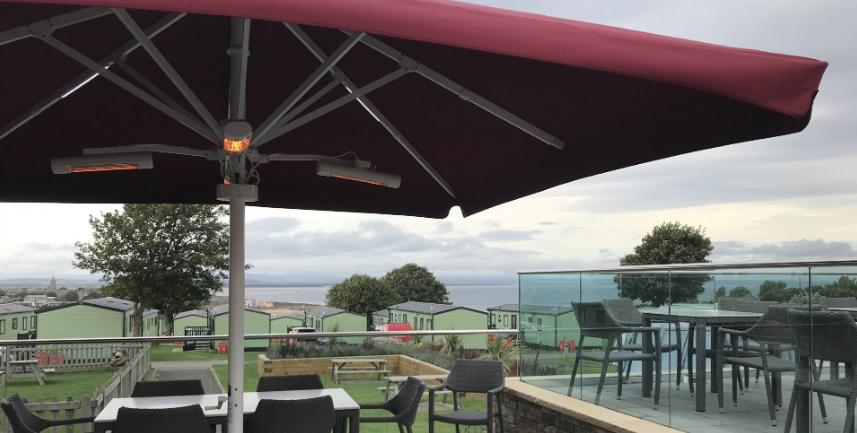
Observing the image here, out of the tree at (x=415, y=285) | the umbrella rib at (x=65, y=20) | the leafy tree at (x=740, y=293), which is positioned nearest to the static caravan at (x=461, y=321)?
the leafy tree at (x=740, y=293)

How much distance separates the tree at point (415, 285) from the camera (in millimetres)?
48406

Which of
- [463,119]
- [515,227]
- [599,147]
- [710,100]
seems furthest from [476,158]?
[515,227]

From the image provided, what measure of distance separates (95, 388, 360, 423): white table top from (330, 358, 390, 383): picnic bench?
1.00 meters

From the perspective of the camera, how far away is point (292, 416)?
3.85m


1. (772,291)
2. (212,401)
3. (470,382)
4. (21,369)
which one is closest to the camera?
(772,291)

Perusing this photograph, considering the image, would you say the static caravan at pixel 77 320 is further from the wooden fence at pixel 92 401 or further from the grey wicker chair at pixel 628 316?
the grey wicker chair at pixel 628 316

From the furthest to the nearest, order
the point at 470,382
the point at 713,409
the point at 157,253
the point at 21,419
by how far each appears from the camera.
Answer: the point at 157,253, the point at 470,382, the point at 713,409, the point at 21,419

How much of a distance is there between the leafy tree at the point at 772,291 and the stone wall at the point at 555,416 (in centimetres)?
113

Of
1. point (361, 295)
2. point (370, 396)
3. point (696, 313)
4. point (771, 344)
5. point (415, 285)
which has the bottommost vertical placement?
point (361, 295)

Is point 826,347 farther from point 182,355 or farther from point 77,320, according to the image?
point 77,320

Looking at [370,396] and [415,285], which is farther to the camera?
[415,285]

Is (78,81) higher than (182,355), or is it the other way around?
(78,81)

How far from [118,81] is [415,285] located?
46.6 metres

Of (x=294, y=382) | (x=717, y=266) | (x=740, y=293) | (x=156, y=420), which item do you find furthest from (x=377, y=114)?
(x=294, y=382)
